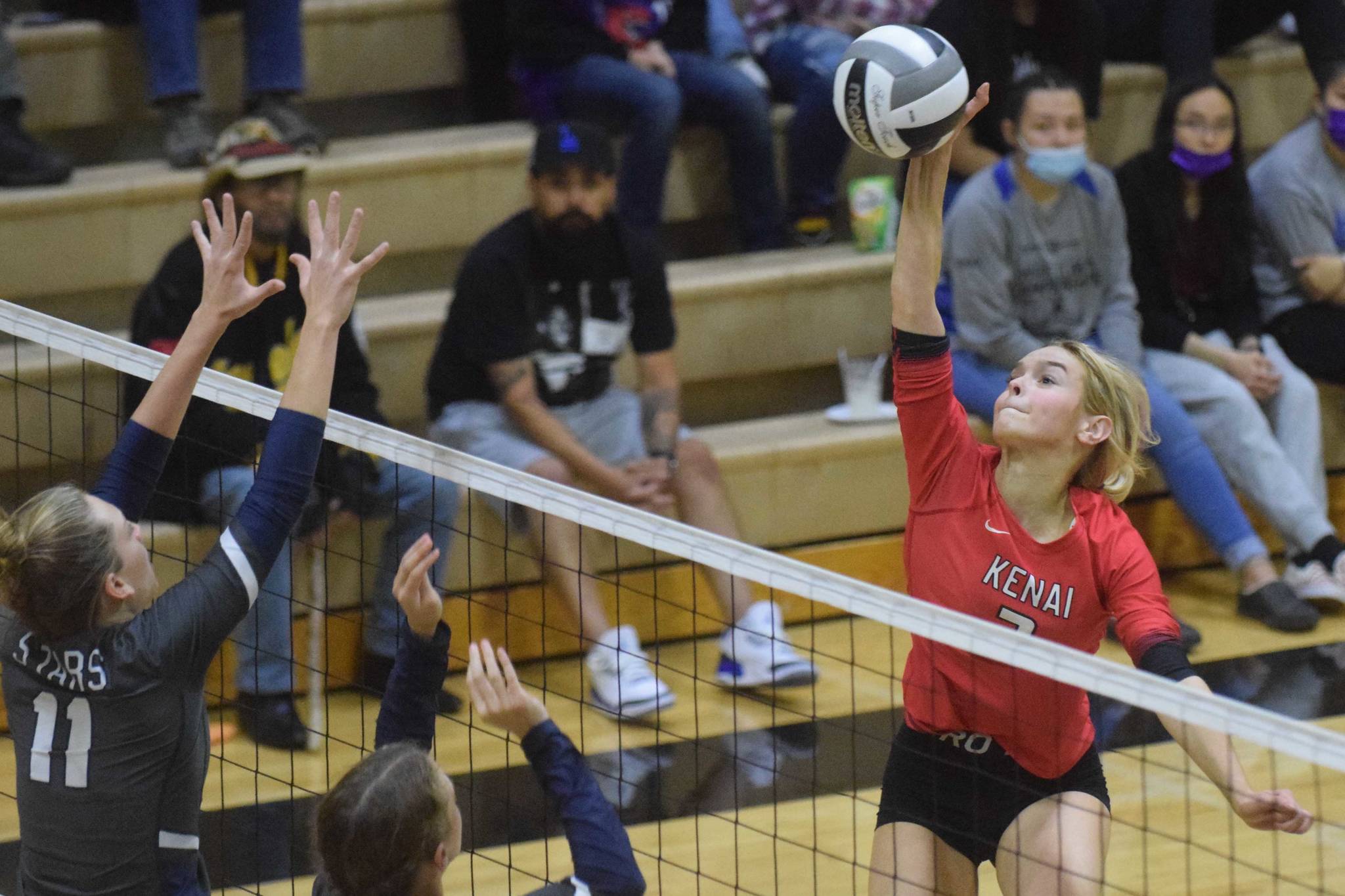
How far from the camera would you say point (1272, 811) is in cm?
239

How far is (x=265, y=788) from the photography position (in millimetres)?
4039

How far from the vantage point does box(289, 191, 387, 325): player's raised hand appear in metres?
2.34

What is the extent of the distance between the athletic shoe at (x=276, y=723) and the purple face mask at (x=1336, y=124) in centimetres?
350

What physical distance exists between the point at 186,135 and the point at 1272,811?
394 centimetres

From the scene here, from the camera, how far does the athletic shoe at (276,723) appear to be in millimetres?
4223

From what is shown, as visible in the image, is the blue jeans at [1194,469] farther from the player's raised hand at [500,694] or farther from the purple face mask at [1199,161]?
the player's raised hand at [500,694]

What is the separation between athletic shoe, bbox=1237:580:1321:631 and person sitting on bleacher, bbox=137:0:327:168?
10.2 feet

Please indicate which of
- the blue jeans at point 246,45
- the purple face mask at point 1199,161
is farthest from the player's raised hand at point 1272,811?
A: the blue jeans at point 246,45

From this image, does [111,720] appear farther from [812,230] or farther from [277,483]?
[812,230]

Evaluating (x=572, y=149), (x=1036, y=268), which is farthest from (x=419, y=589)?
(x=1036, y=268)

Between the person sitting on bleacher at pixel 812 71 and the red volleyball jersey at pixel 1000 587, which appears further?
the person sitting on bleacher at pixel 812 71

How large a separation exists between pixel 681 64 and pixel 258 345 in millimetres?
1948

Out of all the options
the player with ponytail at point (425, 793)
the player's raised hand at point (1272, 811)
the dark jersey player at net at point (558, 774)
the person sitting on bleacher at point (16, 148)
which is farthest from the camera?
the person sitting on bleacher at point (16, 148)

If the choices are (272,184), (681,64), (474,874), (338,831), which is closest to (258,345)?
(272,184)
